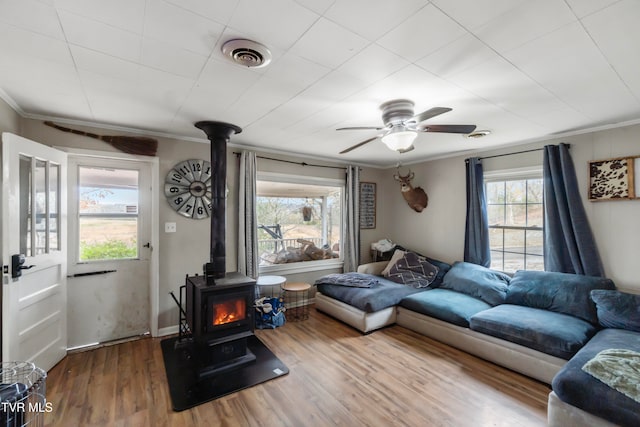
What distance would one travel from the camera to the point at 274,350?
298cm

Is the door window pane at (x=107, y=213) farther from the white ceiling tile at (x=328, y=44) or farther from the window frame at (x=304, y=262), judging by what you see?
the white ceiling tile at (x=328, y=44)

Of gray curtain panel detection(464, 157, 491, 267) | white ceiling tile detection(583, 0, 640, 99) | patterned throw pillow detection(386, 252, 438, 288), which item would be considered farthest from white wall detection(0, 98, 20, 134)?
gray curtain panel detection(464, 157, 491, 267)

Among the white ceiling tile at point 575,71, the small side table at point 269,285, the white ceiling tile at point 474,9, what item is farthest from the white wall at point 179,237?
the white ceiling tile at point 575,71

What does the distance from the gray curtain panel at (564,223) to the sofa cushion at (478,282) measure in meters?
0.54

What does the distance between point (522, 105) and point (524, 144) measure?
1505 mm

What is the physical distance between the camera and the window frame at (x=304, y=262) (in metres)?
4.14

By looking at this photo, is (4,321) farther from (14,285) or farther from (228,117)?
(228,117)

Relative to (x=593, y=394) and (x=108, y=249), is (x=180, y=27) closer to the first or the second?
(x=108, y=249)

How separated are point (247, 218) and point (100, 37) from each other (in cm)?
254

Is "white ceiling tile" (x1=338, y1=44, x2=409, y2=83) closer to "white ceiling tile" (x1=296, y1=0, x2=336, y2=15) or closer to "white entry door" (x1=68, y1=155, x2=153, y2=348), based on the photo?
"white ceiling tile" (x1=296, y1=0, x2=336, y2=15)

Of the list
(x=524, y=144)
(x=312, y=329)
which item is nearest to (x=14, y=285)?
(x=312, y=329)

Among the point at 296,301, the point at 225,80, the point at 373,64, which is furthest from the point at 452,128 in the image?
the point at 296,301

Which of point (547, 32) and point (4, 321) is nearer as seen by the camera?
point (547, 32)

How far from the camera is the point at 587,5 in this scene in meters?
1.24
